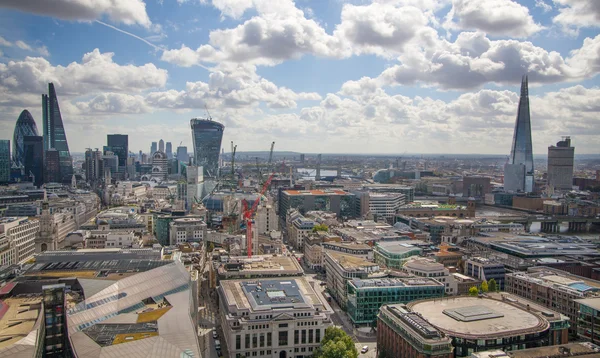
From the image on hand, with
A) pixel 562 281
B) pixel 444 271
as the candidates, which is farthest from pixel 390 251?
pixel 562 281

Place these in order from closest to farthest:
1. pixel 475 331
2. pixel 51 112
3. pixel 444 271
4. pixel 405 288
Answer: pixel 475 331, pixel 405 288, pixel 444 271, pixel 51 112

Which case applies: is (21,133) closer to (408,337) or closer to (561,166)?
(408,337)

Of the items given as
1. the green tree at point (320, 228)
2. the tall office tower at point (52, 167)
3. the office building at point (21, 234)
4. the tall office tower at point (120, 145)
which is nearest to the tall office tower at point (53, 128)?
the tall office tower at point (52, 167)

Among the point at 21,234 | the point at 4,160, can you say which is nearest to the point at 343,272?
the point at 21,234

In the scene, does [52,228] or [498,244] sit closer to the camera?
[52,228]

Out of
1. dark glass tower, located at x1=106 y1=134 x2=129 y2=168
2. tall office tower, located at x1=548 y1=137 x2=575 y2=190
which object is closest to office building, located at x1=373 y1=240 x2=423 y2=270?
tall office tower, located at x1=548 y1=137 x2=575 y2=190

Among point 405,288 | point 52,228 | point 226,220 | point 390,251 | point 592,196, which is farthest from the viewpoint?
point 592,196

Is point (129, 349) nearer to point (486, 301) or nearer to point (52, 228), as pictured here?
point (486, 301)

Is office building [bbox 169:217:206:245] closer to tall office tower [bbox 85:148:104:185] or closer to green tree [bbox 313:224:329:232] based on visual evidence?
green tree [bbox 313:224:329:232]
